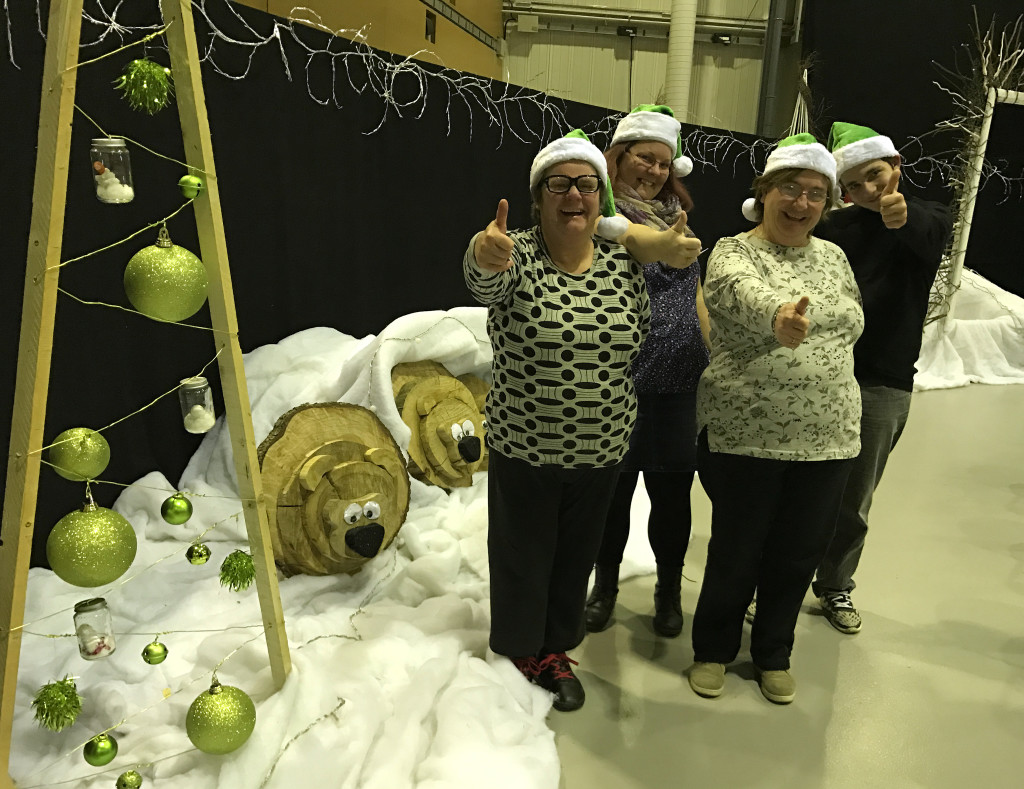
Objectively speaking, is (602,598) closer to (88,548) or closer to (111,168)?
(88,548)

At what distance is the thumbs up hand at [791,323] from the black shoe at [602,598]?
101 centimetres

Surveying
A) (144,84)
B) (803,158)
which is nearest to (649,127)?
(803,158)

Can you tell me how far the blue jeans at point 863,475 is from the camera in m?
2.02

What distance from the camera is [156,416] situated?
228 cm

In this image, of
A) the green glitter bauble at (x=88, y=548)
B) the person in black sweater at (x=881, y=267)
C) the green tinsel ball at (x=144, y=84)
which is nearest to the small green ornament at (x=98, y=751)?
the green glitter bauble at (x=88, y=548)

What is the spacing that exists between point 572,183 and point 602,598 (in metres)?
1.31

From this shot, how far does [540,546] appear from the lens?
163 centimetres

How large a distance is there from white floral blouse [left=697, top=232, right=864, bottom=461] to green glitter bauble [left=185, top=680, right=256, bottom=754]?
1.18m

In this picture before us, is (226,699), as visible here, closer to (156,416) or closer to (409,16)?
(156,416)

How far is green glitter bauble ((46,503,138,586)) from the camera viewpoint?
1.17 metres

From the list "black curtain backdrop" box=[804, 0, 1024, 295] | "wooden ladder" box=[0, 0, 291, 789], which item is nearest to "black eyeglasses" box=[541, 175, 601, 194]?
"wooden ladder" box=[0, 0, 291, 789]

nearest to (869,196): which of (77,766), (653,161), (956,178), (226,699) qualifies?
(653,161)

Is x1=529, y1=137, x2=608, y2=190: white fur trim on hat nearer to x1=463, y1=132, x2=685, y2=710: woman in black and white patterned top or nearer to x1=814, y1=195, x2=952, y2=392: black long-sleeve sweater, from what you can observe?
x1=463, y1=132, x2=685, y2=710: woman in black and white patterned top

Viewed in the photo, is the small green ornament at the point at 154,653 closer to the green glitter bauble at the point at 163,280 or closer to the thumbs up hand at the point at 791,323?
the green glitter bauble at the point at 163,280
